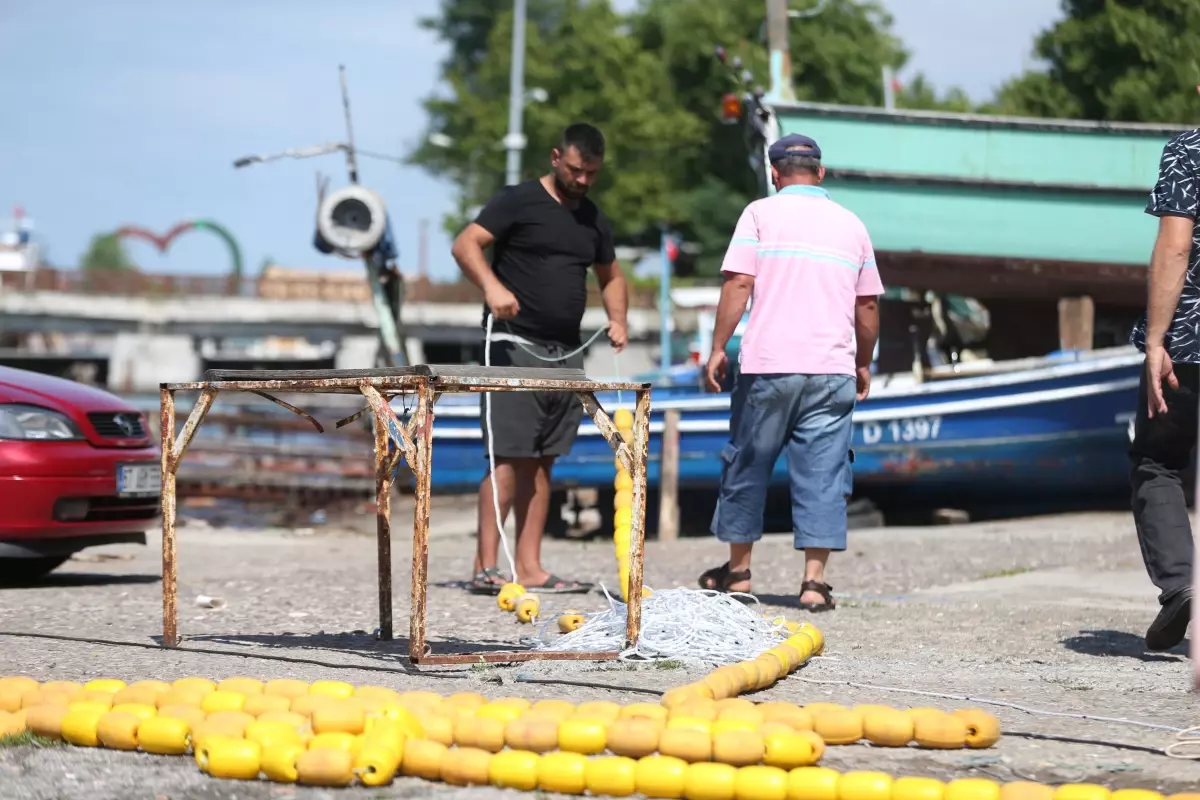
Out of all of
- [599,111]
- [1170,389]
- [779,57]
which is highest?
[599,111]

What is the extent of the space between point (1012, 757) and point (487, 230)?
13.6 ft

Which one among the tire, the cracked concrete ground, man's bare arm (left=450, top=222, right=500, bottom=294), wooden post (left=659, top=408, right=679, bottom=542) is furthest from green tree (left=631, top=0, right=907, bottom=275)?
man's bare arm (left=450, top=222, right=500, bottom=294)

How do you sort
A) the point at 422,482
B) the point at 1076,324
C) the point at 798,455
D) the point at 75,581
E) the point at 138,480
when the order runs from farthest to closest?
the point at 1076,324 → the point at 75,581 → the point at 138,480 → the point at 798,455 → the point at 422,482

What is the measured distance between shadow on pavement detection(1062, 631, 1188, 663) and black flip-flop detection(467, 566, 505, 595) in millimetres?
2574

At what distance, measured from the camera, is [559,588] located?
23.3 feet

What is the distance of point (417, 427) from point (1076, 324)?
40.7ft

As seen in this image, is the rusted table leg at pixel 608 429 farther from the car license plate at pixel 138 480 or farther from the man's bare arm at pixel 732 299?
the car license plate at pixel 138 480

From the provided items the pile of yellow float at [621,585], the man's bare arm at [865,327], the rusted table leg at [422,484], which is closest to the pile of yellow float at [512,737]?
the rusted table leg at [422,484]

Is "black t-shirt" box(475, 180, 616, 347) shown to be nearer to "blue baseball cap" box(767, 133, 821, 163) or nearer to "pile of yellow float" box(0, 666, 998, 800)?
"blue baseball cap" box(767, 133, 821, 163)

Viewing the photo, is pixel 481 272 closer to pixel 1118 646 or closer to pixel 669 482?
pixel 1118 646

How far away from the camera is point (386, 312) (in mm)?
17703

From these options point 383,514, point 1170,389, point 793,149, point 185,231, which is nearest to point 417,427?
point 383,514

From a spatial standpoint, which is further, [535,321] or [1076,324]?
[1076,324]

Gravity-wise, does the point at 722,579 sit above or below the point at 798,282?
below
